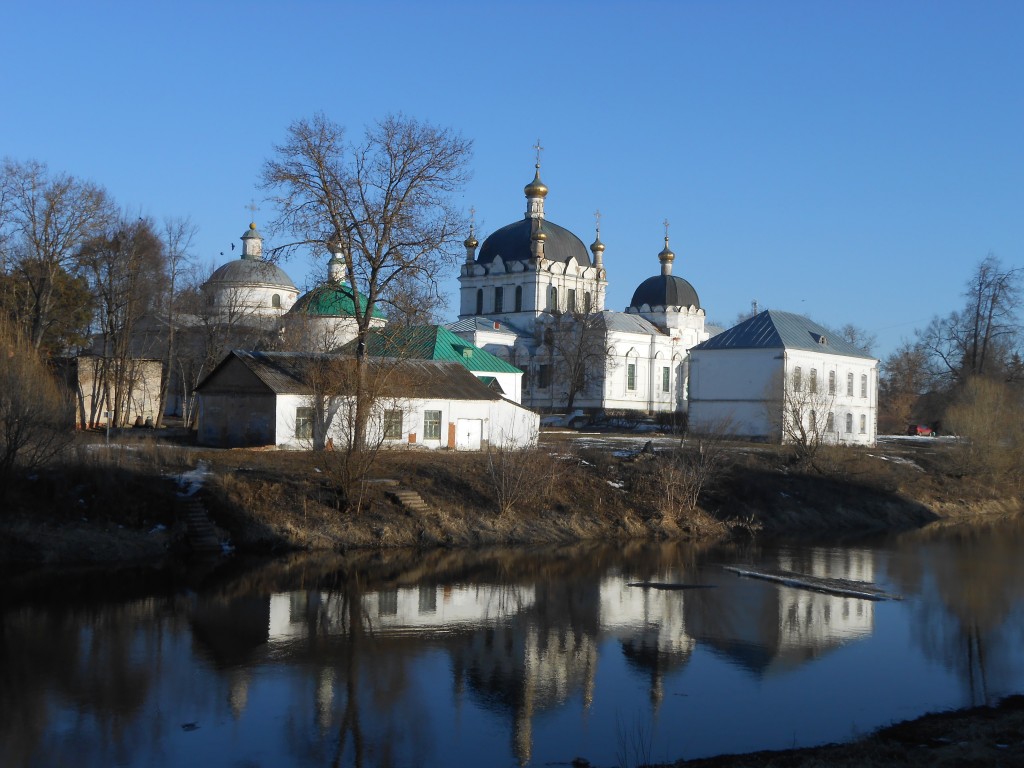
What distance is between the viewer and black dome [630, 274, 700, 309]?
67125 millimetres

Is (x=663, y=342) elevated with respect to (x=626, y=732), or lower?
elevated

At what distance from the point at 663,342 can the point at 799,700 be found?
5084 centimetres

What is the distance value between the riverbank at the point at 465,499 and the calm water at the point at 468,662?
1.79 meters

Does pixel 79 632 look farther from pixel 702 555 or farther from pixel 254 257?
pixel 254 257

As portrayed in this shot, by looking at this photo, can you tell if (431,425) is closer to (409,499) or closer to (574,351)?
(409,499)

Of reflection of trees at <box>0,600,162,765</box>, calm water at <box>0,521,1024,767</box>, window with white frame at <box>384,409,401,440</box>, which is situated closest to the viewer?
reflection of trees at <box>0,600,162,765</box>

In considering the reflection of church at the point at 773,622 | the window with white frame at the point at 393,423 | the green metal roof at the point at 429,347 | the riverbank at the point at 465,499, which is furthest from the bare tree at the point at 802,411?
the window with white frame at the point at 393,423

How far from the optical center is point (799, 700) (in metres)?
13.1

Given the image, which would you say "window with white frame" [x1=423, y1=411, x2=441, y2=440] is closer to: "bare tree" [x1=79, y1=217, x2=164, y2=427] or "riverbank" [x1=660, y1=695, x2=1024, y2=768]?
"bare tree" [x1=79, y1=217, x2=164, y2=427]

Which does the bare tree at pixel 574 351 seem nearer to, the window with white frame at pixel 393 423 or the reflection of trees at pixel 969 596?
the window with white frame at pixel 393 423

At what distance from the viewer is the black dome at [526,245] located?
Answer: 64.2 metres

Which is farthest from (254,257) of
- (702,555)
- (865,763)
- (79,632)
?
(865,763)

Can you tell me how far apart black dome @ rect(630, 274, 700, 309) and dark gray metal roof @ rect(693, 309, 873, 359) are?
1642 cm

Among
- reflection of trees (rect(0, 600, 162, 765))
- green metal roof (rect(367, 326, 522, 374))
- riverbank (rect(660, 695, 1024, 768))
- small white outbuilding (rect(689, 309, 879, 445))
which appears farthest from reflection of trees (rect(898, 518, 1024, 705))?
small white outbuilding (rect(689, 309, 879, 445))
